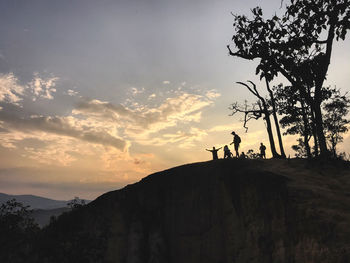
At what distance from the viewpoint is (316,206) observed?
13.1m

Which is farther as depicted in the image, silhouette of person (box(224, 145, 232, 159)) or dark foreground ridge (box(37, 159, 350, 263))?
silhouette of person (box(224, 145, 232, 159))

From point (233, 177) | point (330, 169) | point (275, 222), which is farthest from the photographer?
point (233, 177)

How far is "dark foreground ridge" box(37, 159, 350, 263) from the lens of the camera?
12845 mm

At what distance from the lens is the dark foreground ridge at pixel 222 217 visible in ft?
42.1

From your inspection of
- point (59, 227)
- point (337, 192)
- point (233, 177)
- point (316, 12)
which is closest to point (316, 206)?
point (337, 192)

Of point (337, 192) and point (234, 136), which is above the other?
point (234, 136)

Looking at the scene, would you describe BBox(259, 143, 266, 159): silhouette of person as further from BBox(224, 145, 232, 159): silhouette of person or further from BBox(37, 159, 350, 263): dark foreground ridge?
BBox(37, 159, 350, 263): dark foreground ridge

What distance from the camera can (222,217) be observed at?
1905 centimetres

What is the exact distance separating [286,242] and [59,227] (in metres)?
21.9

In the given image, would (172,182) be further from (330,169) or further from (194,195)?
(330,169)

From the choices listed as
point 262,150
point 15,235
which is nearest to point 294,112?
point 262,150

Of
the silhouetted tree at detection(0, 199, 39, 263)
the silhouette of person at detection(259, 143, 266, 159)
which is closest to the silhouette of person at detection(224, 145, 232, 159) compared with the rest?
the silhouette of person at detection(259, 143, 266, 159)

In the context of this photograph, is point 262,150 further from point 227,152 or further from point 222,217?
point 222,217

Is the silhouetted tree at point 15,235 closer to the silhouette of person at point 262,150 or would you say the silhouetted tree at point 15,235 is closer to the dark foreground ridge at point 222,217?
the dark foreground ridge at point 222,217
